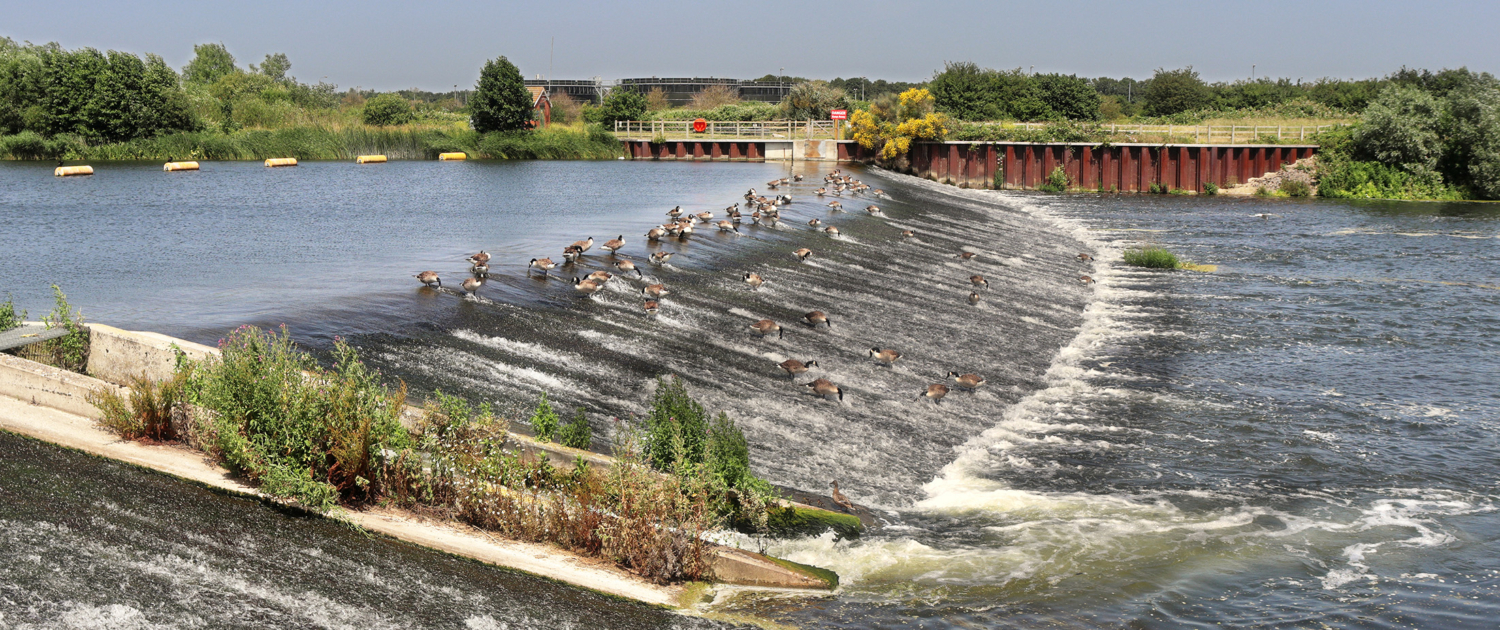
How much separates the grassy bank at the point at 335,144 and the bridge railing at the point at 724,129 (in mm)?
2381

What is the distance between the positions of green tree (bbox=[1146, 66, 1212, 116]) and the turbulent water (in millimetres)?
57722

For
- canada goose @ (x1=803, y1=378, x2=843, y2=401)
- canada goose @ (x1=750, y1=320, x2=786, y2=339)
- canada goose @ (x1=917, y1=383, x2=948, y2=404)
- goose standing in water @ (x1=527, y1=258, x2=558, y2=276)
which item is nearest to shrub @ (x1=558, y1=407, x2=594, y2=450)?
canada goose @ (x1=803, y1=378, x2=843, y2=401)

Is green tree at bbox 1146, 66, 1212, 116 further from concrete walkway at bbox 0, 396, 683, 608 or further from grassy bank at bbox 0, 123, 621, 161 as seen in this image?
concrete walkway at bbox 0, 396, 683, 608

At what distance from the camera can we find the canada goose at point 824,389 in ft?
47.9

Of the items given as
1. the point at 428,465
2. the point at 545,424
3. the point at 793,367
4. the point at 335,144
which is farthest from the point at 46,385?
the point at 335,144

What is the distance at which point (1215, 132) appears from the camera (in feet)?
201

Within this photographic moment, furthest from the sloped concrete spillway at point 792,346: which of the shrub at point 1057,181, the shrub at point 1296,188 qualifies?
the shrub at point 1296,188

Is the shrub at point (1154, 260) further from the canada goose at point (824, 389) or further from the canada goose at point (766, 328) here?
the canada goose at point (824, 389)

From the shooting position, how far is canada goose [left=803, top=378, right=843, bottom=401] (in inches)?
575

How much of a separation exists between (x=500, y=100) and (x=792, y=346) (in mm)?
59106

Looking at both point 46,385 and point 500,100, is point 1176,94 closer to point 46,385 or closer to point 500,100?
point 500,100

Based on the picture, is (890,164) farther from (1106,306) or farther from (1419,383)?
(1419,383)

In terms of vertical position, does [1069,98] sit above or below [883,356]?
above

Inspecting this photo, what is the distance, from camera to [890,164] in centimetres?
6041
